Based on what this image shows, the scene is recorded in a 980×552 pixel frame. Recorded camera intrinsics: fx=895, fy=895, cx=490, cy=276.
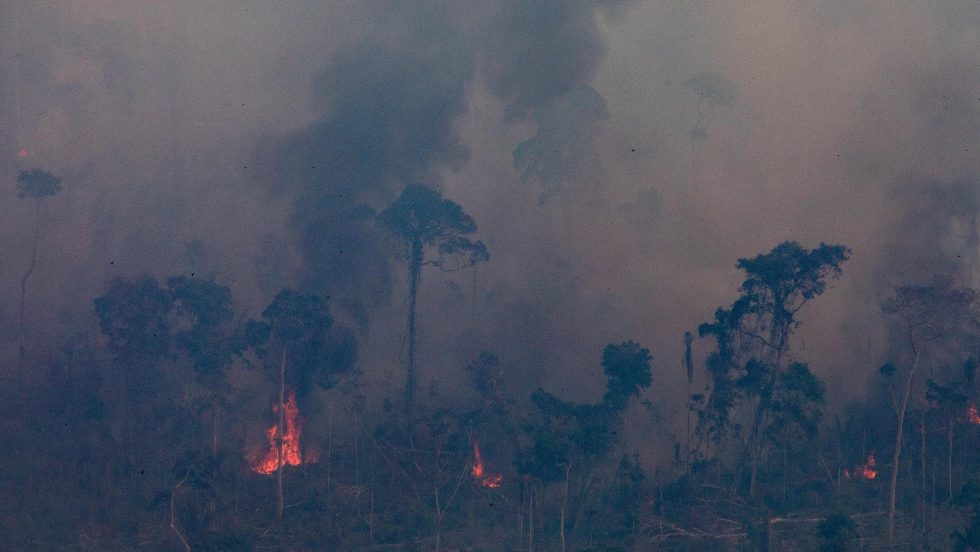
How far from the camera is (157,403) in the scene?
58.5m

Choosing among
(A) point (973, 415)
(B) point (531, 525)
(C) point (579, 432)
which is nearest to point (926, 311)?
(A) point (973, 415)

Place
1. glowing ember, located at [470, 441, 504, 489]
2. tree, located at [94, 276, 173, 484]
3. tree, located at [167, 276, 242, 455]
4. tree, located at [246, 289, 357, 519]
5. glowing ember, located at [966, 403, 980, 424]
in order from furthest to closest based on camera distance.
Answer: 1. tree, located at [167, 276, 242, 455]
2. tree, located at [94, 276, 173, 484]
3. glowing ember, located at [966, 403, 980, 424]
4. glowing ember, located at [470, 441, 504, 489]
5. tree, located at [246, 289, 357, 519]

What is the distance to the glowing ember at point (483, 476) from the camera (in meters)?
51.9

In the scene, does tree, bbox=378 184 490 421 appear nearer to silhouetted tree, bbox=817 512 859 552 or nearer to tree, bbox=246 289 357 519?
tree, bbox=246 289 357 519

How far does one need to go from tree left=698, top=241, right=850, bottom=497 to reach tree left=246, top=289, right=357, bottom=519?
73.4ft

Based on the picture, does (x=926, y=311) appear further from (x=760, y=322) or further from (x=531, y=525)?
(x=531, y=525)

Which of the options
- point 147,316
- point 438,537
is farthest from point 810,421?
point 147,316

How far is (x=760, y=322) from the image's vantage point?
5188 centimetres

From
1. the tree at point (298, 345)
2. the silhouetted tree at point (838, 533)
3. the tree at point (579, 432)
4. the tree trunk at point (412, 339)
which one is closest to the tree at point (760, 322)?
the tree at point (579, 432)

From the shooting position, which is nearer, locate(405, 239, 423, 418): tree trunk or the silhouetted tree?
the silhouetted tree

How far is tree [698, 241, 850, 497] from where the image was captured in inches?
1928

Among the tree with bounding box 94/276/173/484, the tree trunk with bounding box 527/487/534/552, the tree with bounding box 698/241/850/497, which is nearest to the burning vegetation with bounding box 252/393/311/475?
the tree with bounding box 94/276/173/484

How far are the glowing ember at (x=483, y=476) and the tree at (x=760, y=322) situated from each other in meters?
12.9

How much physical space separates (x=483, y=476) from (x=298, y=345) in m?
13.6
